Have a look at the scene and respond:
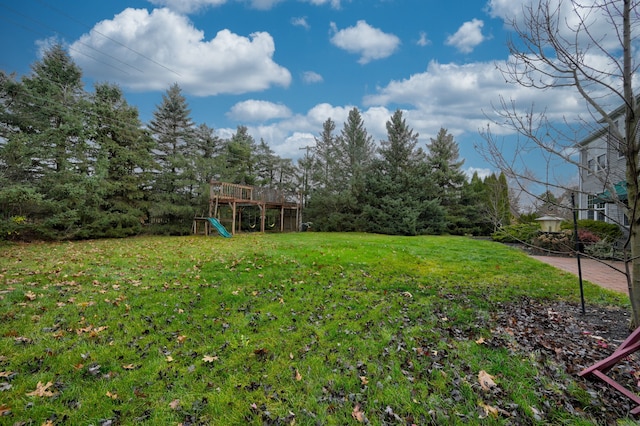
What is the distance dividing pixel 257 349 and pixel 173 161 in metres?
17.8

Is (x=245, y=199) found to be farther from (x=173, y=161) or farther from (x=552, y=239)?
(x=552, y=239)

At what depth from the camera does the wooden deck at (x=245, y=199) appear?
16.2m

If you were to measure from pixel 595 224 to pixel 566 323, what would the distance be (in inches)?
449

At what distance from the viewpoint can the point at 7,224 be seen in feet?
37.0

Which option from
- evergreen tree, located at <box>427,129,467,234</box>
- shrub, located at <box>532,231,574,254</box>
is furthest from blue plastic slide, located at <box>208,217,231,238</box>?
evergreen tree, located at <box>427,129,467,234</box>

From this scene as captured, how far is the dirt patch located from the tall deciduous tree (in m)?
0.61

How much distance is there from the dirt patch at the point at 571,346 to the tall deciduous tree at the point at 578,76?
608 millimetres

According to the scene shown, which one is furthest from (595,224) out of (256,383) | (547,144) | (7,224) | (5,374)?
(7,224)

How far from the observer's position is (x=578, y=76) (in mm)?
3389

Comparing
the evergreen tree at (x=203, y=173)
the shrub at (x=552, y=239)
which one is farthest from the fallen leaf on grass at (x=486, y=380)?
the evergreen tree at (x=203, y=173)

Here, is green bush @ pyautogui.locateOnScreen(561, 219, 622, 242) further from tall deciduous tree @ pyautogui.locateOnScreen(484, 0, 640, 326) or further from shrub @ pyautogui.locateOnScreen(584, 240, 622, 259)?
tall deciduous tree @ pyautogui.locateOnScreen(484, 0, 640, 326)

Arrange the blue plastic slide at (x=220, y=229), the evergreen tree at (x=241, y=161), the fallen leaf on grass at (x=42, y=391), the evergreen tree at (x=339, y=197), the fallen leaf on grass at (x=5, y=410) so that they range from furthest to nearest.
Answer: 1. the evergreen tree at (x=241, y=161)
2. the evergreen tree at (x=339, y=197)
3. the blue plastic slide at (x=220, y=229)
4. the fallen leaf on grass at (x=42, y=391)
5. the fallen leaf on grass at (x=5, y=410)

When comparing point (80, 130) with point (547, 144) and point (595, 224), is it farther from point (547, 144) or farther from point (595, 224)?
point (595, 224)

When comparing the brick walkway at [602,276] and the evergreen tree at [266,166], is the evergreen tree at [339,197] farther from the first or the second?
the brick walkway at [602,276]
